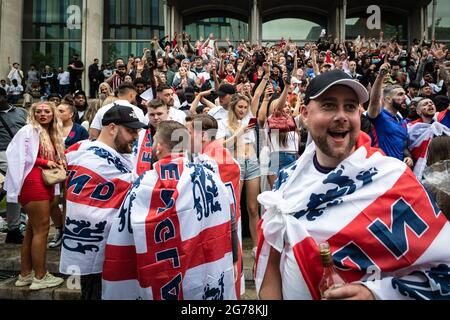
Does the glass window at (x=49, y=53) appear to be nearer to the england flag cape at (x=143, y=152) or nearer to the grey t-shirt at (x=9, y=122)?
the grey t-shirt at (x=9, y=122)

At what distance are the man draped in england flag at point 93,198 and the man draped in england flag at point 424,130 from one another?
362 centimetres

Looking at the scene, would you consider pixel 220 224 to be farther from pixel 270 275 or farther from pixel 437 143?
pixel 437 143

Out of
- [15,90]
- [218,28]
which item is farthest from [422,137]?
[218,28]

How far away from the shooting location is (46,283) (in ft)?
13.6

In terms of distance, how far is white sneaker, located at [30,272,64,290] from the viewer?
4.11 m

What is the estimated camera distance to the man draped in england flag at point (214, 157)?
3.62 m

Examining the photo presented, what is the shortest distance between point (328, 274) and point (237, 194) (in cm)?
281

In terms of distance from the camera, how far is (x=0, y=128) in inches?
225

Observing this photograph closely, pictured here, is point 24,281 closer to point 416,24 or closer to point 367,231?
point 367,231

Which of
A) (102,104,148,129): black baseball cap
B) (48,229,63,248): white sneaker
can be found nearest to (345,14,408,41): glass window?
(48,229,63,248): white sneaker

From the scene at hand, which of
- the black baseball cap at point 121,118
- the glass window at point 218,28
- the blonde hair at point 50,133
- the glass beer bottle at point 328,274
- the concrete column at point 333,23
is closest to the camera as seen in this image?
the glass beer bottle at point 328,274

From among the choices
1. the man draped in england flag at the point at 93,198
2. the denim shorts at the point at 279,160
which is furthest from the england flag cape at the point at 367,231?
the denim shorts at the point at 279,160

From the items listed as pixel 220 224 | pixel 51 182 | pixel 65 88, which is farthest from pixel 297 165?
pixel 65 88

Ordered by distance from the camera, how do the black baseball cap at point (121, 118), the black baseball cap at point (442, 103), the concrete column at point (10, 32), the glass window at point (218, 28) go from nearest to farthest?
the black baseball cap at point (121, 118), the black baseball cap at point (442, 103), the concrete column at point (10, 32), the glass window at point (218, 28)
